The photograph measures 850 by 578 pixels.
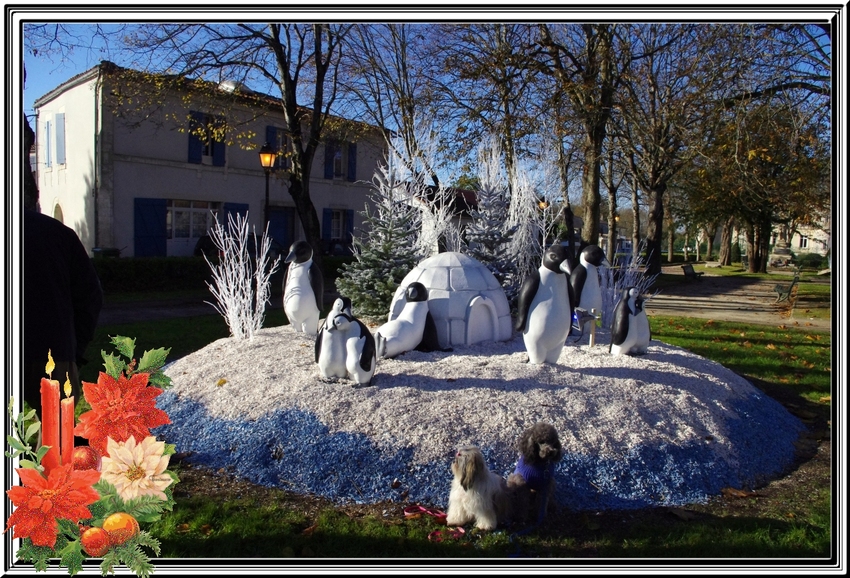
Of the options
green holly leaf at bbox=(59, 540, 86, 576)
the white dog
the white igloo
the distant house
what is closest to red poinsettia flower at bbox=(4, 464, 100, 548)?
green holly leaf at bbox=(59, 540, 86, 576)

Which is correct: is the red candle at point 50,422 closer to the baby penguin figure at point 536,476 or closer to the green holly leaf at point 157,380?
the green holly leaf at point 157,380

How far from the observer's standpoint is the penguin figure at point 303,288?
7109mm

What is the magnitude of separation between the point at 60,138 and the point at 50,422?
1982cm

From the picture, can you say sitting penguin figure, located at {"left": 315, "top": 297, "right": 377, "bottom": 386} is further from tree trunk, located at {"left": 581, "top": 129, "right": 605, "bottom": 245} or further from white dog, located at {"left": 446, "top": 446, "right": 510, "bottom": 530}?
tree trunk, located at {"left": 581, "top": 129, "right": 605, "bottom": 245}

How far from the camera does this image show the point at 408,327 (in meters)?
6.29

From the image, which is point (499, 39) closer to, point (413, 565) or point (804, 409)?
point (804, 409)

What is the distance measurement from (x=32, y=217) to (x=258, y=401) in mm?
2384

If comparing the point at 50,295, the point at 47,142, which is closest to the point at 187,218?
the point at 47,142

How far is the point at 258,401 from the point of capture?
16.1 feet

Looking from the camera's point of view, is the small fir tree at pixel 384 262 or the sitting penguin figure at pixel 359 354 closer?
the sitting penguin figure at pixel 359 354

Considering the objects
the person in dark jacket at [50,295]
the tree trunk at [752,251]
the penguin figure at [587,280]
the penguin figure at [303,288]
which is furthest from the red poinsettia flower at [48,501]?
the tree trunk at [752,251]

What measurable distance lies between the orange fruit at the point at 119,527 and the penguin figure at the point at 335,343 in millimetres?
2888

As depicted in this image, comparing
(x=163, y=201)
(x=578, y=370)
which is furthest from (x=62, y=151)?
(x=578, y=370)

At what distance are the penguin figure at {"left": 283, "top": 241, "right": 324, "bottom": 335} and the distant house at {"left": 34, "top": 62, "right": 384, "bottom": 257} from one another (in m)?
8.76
